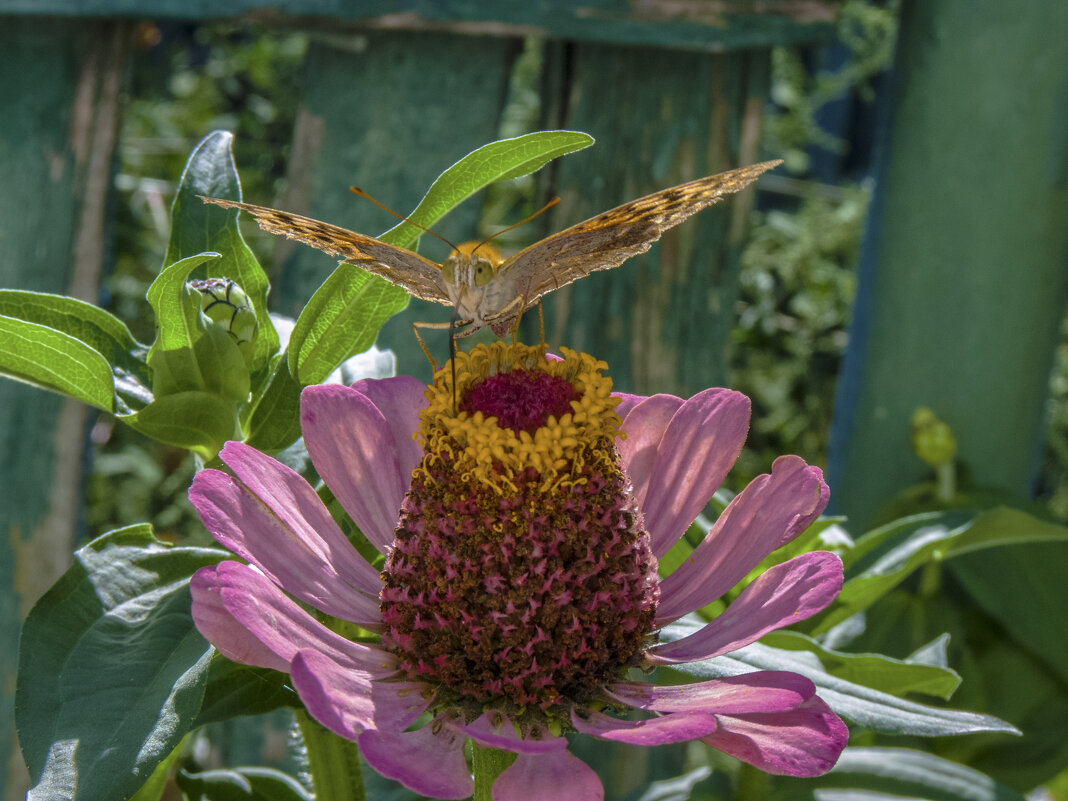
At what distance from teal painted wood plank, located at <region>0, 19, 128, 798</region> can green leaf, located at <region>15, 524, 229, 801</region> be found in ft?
2.31

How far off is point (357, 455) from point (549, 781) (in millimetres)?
233

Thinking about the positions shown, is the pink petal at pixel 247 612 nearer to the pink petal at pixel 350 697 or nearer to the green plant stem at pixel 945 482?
the pink petal at pixel 350 697

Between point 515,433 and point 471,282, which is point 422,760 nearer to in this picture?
point 515,433

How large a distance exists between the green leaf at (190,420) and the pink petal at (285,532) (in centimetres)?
6

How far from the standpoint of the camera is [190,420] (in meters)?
0.60

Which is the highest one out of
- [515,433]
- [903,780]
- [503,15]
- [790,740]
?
[503,15]

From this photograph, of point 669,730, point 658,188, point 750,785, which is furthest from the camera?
point 658,188

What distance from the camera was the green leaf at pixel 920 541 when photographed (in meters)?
0.74

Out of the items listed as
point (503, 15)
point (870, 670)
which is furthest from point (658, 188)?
point (870, 670)

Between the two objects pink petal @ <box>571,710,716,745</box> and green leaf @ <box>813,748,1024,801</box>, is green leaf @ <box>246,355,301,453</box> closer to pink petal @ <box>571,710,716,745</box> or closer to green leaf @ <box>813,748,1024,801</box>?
pink petal @ <box>571,710,716,745</box>

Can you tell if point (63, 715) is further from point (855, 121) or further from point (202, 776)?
point (855, 121)

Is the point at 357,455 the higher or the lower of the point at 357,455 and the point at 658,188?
the lower

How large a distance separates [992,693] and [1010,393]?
369mm

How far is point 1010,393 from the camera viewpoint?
1.30 meters
